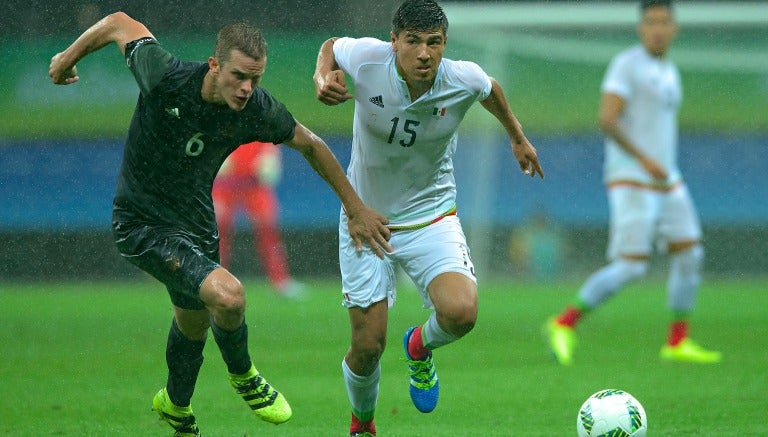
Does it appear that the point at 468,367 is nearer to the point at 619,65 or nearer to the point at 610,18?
the point at 619,65

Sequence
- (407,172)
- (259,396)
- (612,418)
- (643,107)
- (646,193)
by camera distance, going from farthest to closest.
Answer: (643,107) < (646,193) < (407,172) < (259,396) < (612,418)

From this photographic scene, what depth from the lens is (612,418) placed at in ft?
16.7

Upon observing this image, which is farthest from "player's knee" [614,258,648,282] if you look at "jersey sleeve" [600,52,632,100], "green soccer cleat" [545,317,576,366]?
"jersey sleeve" [600,52,632,100]

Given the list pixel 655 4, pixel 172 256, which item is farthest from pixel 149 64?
pixel 655 4

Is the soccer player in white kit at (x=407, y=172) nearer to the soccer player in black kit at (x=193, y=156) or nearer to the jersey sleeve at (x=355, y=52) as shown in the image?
the jersey sleeve at (x=355, y=52)

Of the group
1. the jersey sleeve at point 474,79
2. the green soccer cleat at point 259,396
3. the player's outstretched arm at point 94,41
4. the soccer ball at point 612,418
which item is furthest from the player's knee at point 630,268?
the player's outstretched arm at point 94,41

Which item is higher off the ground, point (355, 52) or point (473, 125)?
point (355, 52)

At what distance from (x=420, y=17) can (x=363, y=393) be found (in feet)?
6.25

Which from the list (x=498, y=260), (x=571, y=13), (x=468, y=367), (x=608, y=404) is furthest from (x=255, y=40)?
(x=498, y=260)

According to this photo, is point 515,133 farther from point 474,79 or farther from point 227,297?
point 227,297

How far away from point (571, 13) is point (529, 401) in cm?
863

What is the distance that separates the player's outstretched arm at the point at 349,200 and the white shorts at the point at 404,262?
40cm

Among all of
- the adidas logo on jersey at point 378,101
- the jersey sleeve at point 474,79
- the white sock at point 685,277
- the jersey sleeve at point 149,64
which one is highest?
the jersey sleeve at point 149,64

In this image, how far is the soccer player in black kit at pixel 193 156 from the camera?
5.11m
